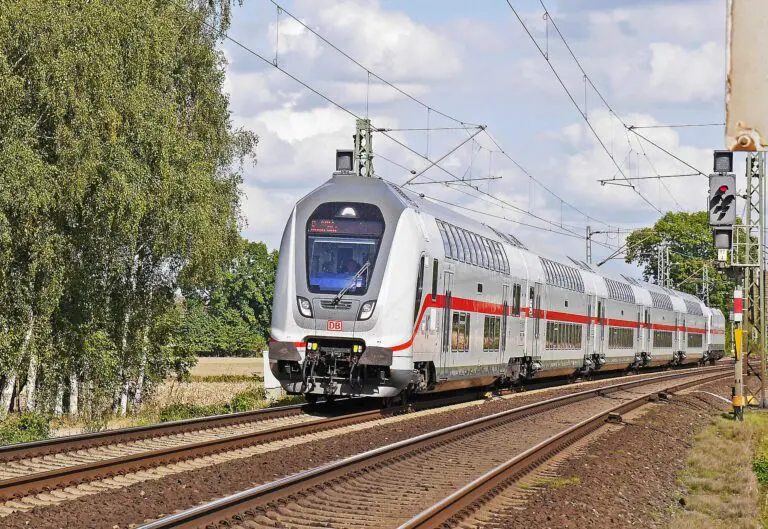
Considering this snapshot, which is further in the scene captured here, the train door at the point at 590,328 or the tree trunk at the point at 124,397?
the train door at the point at 590,328

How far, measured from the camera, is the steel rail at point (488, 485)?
9.20m

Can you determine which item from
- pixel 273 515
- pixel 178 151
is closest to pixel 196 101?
pixel 178 151

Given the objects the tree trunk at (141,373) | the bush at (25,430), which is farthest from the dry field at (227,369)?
the bush at (25,430)

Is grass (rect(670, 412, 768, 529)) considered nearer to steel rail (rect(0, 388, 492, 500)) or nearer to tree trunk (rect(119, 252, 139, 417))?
steel rail (rect(0, 388, 492, 500))

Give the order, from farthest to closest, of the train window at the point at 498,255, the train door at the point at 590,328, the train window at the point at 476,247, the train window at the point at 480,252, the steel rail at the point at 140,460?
the train door at the point at 590,328
the train window at the point at 498,255
the train window at the point at 480,252
the train window at the point at 476,247
the steel rail at the point at 140,460

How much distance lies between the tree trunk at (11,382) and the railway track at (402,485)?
1091cm

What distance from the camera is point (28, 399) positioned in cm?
2673

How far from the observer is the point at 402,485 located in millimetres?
11727

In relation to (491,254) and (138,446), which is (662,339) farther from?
(138,446)

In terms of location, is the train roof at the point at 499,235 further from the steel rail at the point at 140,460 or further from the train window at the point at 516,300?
the steel rail at the point at 140,460

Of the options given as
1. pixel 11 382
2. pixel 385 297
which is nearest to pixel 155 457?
pixel 385 297

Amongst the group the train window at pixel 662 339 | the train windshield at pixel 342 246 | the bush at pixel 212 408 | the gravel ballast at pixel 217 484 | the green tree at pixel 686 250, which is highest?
the green tree at pixel 686 250

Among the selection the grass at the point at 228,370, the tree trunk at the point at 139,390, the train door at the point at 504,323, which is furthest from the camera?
the grass at the point at 228,370

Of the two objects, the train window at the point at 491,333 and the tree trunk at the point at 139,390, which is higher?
the train window at the point at 491,333
